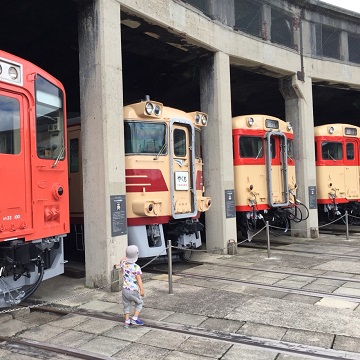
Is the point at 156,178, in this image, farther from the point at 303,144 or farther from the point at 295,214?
the point at 303,144

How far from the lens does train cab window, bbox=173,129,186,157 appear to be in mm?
9234

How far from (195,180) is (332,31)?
8862 millimetres

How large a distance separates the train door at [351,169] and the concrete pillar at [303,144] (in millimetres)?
2183

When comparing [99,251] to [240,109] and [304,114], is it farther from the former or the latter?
[240,109]

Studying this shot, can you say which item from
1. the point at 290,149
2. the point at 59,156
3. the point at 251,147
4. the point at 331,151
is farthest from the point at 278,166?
the point at 59,156

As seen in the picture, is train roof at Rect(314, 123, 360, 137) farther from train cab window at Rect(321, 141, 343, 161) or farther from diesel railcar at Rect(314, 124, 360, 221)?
train cab window at Rect(321, 141, 343, 161)

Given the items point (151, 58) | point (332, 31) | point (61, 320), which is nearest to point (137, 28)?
point (151, 58)

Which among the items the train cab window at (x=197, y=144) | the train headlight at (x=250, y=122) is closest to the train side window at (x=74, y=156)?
the train cab window at (x=197, y=144)

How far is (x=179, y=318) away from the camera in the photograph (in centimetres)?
566

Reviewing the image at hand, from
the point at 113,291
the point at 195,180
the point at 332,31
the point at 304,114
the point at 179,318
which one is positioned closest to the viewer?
the point at 179,318

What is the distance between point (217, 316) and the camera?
5711 millimetres

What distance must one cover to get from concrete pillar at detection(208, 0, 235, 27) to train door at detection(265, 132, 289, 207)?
3303mm

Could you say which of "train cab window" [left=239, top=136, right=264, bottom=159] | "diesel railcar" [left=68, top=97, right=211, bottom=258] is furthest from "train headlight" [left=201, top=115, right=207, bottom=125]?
"train cab window" [left=239, top=136, right=264, bottom=159]

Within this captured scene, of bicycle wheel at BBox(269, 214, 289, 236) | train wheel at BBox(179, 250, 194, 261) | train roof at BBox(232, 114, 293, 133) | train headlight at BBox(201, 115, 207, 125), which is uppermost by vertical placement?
train roof at BBox(232, 114, 293, 133)
